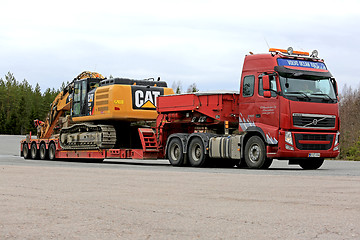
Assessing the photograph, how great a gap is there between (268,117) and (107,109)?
8.77m

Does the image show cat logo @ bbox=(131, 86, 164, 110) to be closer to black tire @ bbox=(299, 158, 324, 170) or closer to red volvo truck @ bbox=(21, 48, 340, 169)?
red volvo truck @ bbox=(21, 48, 340, 169)

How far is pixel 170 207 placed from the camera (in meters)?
9.79

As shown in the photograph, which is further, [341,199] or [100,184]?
[100,184]

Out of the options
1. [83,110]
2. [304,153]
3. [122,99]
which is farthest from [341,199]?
[83,110]

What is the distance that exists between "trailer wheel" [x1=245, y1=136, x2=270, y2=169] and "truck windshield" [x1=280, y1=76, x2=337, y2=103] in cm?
193

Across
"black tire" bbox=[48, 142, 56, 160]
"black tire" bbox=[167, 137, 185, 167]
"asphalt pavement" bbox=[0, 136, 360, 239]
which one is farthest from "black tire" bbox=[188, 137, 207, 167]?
"black tire" bbox=[48, 142, 56, 160]

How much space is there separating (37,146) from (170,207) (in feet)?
85.4

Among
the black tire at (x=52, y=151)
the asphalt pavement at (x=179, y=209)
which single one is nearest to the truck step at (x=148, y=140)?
the black tire at (x=52, y=151)

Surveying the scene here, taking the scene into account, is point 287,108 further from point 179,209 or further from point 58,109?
point 58,109

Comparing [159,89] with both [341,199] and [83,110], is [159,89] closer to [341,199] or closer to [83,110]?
[83,110]

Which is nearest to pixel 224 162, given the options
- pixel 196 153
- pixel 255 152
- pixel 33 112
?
pixel 196 153

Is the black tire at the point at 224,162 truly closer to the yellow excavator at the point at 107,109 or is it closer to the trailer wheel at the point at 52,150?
the yellow excavator at the point at 107,109

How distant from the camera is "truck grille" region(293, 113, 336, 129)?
68.2 feet

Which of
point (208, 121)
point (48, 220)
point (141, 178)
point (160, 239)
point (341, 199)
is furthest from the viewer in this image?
point (208, 121)
